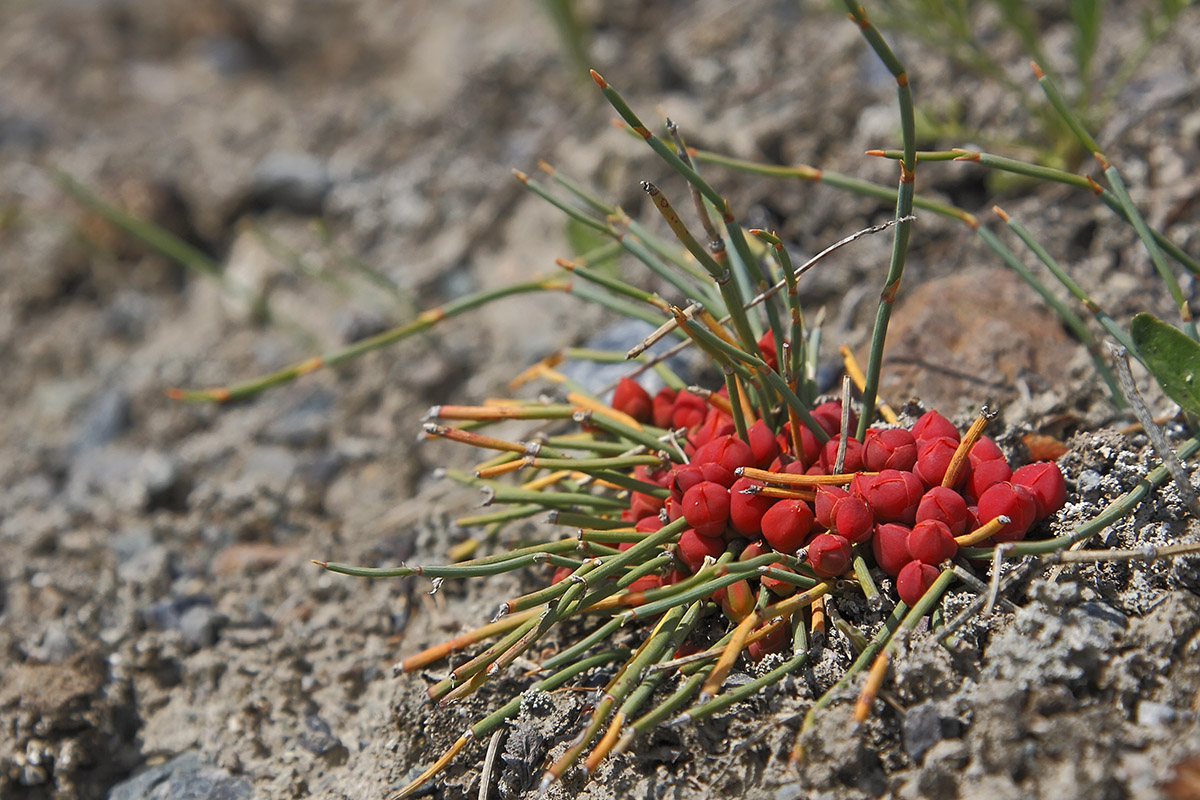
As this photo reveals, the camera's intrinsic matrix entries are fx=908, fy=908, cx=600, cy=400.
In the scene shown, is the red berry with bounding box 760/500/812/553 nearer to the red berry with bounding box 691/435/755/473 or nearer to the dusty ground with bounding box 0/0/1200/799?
the red berry with bounding box 691/435/755/473

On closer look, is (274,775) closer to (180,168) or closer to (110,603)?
(110,603)

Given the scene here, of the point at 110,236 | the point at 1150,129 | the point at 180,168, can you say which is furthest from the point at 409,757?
the point at 180,168

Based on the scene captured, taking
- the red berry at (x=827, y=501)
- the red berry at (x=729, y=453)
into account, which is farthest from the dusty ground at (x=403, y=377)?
the red berry at (x=729, y=453)

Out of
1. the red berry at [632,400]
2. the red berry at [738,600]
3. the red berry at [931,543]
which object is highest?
the red berry at [931,543]

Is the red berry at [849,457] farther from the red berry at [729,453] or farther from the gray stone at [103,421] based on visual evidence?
the gray stone at [103,421]

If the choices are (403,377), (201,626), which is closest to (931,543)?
(201,626)

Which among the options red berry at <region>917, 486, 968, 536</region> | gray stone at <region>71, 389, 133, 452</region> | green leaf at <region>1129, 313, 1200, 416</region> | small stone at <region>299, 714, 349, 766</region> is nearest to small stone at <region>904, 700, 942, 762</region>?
red berry at <region>917, 486, 968, 536</region>
